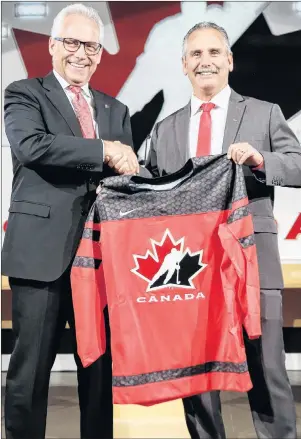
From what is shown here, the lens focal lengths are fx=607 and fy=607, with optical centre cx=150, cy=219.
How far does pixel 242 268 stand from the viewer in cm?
198

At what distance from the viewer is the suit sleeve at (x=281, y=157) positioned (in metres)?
2.06

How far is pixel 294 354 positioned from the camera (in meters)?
3.23

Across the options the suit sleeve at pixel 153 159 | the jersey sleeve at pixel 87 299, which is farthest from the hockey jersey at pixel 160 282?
the suit sleeve at pixel 153 159

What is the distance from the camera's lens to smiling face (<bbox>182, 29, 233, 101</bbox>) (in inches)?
89.4

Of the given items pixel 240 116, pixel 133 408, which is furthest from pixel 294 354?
pixel 240 116

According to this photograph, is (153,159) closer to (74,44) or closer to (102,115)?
(102,115)

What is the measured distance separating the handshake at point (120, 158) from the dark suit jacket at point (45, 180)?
0.03m

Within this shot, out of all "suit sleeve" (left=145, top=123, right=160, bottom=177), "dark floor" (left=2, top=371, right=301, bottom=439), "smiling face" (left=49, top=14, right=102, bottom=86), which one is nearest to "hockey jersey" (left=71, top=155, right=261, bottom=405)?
"suit sleeve" (left=145, top=123, right=160, bottom=177)

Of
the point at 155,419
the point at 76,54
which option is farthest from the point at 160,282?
the point at 155,419

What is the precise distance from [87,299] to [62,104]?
0.71 metres

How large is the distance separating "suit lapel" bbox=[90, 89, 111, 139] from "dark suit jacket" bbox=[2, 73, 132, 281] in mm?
101

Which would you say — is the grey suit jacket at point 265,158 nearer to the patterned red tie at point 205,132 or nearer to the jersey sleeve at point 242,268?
the patterned red tie at point 205,132

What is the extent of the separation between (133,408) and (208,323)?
41.9 inches

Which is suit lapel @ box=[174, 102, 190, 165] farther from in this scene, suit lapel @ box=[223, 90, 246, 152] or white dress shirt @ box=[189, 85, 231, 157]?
suit lapel @ box=[223, 90, 246, 152]
